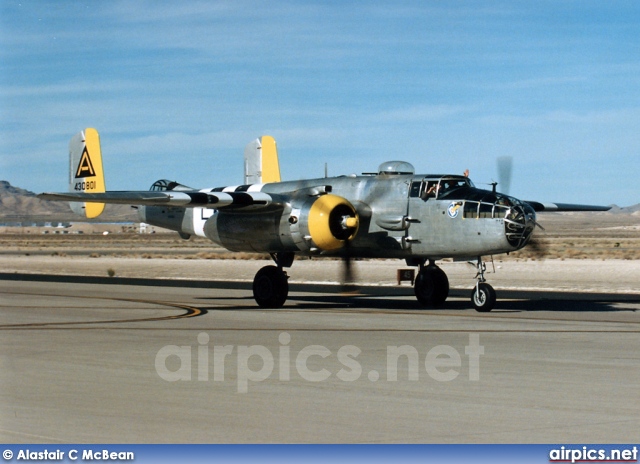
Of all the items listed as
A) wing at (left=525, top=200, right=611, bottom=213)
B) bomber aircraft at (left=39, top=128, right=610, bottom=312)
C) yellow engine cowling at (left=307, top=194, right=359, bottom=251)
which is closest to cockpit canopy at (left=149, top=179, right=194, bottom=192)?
bomber aircraft at (left=39, top=128, right=610, bottom=312)

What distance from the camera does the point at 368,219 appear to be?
91.9 ft

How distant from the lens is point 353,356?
16.4m

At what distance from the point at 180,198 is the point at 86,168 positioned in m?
9.32

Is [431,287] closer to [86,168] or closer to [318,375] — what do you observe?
[86,168]

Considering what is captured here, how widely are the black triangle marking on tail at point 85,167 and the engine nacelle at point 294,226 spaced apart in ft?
23.8

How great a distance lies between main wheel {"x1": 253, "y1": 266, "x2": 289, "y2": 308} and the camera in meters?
28.5

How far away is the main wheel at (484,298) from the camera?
26141 millimetres

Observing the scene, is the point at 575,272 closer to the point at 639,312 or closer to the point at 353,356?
the point at 639,312

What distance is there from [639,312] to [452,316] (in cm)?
547

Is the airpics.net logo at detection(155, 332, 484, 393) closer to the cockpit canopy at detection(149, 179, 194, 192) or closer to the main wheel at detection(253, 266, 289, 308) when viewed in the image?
the main wheel at detection(253, 266, 289, 308)

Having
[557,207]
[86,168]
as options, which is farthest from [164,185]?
[557,207]

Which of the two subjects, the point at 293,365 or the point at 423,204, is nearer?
the point at 293,365

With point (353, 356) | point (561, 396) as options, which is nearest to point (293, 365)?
point (353, 356)

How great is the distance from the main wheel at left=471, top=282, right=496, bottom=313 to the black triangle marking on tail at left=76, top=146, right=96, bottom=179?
15.4m
